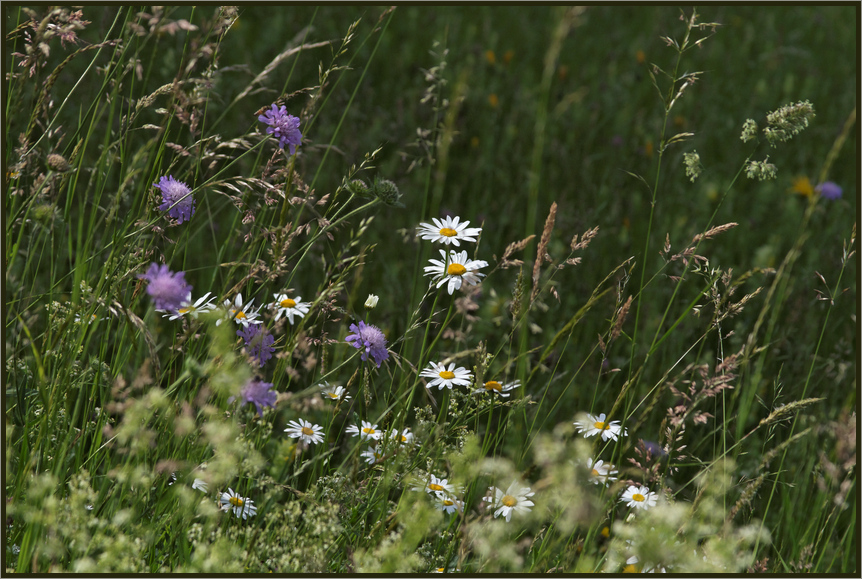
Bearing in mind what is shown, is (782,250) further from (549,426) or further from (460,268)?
(460,268)

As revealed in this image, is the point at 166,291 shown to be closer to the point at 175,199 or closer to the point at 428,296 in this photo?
the point at 175,199

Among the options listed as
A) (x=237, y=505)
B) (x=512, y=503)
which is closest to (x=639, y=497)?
(x=512, y=503)

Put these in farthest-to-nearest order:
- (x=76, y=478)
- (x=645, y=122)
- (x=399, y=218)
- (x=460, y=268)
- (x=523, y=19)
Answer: (x=523, y=19)
(x=645, y=122)
(x=399, y=218)
(x=460, y=268)
(x=76, y=478)

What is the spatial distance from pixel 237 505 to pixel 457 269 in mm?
755

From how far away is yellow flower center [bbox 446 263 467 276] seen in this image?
1668 millimetres

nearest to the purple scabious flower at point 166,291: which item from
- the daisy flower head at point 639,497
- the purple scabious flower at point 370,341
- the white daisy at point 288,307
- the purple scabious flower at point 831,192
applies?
the white daisy at point 288,307

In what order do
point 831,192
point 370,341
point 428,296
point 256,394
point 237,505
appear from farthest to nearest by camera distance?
point 831,192 → point 428,296 → point 370,341 → point 237,505 → point 256,394

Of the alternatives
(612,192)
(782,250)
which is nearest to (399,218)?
(612,192)

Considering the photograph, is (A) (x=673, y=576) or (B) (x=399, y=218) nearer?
(A) (x=673, y=576)

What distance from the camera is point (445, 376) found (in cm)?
184

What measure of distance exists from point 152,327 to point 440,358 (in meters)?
0.97

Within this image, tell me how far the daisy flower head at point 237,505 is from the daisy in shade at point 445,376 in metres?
0.53

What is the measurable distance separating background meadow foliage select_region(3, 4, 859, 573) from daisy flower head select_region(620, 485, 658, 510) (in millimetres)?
14

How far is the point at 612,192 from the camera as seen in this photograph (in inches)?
153
